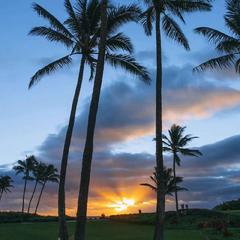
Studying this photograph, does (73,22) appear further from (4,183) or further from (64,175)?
(4,183)

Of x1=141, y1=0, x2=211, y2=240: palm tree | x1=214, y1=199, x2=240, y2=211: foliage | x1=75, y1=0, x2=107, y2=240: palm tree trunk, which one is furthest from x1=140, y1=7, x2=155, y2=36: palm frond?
x1=214, y1=199, x2=240, y2=211: foliage

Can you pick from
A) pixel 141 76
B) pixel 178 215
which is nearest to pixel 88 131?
pixel 141 76

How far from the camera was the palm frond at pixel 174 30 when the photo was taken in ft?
91.2

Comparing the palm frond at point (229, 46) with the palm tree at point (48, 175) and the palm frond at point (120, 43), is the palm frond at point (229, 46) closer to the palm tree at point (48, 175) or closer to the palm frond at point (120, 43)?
the palm frond at point (120, 43)

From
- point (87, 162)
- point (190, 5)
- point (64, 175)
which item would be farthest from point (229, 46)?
point (87, 162)

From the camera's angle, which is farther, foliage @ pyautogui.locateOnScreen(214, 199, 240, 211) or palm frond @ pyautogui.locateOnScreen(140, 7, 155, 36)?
foliage @ pyautogui.locateOnScreen(214, 199, 240, 211)

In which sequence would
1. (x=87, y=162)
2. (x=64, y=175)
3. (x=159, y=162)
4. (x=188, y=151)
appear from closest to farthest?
(x=87, y=162) → (x=159, y=162) → (x=64, y=175) → (x=188, y=151)

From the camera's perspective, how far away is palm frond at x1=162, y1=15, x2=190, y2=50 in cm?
2781

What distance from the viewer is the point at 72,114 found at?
2791 centimetres

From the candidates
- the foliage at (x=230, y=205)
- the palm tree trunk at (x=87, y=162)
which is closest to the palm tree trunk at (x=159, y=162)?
the palm tree trunk at (x=87, y=162)

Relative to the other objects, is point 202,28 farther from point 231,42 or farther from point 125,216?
point 125,216

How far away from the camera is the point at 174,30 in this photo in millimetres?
28000

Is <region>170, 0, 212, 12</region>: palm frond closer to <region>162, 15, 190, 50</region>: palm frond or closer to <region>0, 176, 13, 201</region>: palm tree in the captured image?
<region>162, 15, 190, 50</region>: palm frond

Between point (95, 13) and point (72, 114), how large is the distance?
253 inches
